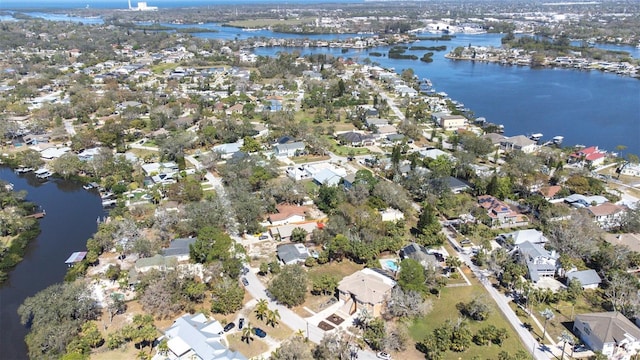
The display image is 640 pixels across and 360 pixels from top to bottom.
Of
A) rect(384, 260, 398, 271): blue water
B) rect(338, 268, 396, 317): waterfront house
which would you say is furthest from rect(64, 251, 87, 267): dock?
rect(384, 260, 398, 271): blue water

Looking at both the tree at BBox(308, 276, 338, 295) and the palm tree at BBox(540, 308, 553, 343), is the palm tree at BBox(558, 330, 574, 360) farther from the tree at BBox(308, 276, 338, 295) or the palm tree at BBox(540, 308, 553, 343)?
the tree at BBox(308, 276, 338, 295)

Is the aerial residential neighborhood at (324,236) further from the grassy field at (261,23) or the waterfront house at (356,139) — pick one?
the grassy field at (261,23)

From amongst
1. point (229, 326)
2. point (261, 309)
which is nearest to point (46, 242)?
point (229, 326)

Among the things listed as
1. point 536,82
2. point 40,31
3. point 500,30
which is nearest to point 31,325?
point 536,82

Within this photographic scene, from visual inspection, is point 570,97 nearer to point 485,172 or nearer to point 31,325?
point 485,172

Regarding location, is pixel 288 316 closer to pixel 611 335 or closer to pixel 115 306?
pixel 115 306

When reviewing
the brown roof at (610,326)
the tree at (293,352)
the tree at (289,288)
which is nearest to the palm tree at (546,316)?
the brown roof at (610,326)
